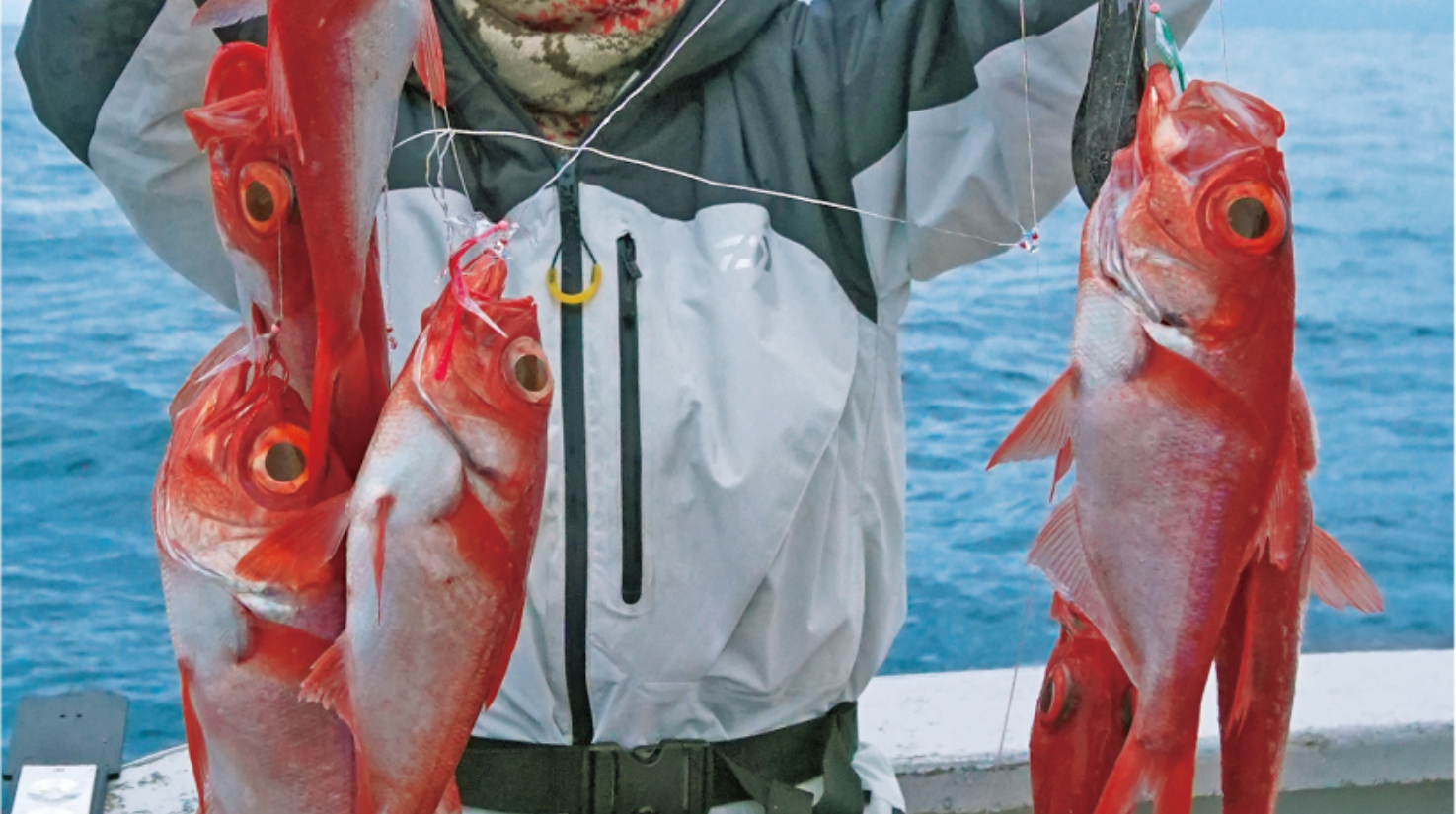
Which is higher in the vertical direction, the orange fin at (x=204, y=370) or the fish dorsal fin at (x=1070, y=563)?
the orange fin at (x=204, y=370)

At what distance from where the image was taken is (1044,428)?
1124 millimetres

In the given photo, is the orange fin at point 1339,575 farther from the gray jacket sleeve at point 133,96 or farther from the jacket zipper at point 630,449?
the gray jacket sleeve at point 133,96

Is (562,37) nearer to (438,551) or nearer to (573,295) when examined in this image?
(573,295)

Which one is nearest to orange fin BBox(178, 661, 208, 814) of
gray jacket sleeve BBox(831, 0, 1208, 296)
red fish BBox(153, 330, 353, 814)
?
red fish BBox(153, 330, 353, 814)

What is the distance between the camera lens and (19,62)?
4.68ft

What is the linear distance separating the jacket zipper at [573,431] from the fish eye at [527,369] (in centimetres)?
56

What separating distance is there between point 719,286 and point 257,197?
779 mm

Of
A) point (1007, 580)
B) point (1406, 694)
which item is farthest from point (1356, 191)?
point (1406, 694)

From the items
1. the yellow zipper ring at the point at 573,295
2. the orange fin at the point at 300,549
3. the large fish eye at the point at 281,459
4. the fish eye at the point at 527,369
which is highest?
the fish eye at the point at 527,369

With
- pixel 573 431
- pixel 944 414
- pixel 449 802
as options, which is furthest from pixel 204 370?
pixel 944 414

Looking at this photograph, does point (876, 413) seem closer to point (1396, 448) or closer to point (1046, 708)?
point (1046, 708)

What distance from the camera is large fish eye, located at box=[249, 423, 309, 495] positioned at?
40.9 inches

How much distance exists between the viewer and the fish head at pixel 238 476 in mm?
1039

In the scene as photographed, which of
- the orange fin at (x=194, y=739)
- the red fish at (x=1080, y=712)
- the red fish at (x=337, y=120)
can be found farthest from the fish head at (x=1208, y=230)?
the orange fin at (x=194, y=739)
